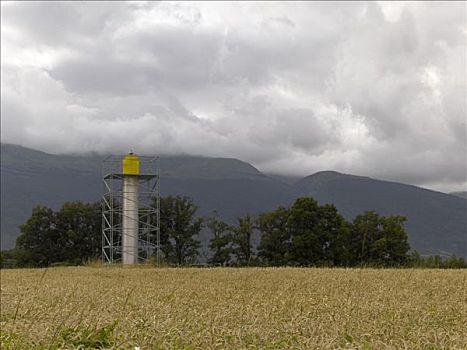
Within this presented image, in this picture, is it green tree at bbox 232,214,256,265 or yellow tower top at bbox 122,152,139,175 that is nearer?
yellow tower top at bbox 122,152,139,175

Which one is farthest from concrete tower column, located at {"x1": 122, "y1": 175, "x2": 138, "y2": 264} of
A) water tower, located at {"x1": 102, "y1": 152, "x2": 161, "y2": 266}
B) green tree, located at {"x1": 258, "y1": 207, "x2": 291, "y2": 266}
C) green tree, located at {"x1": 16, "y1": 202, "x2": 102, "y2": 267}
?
green tree, located at {"x1": 16, "y1": 202, "x2": 102, "y2": 267}

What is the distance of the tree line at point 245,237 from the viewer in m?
58.1

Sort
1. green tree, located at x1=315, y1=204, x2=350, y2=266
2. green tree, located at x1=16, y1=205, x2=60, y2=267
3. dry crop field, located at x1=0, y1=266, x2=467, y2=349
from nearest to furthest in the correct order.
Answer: dry crop field, located at x1=0, y1=266, x2=467, y2=349 → green tree, located at x1=315, y1=204, x2=350, y2=266 → green tree, located at x1=16, y1=205, x2=60, y2=267

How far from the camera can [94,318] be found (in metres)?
9.84

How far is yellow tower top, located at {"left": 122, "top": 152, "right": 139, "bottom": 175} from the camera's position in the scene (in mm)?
53312

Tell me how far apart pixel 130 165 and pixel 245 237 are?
17671 millimetres

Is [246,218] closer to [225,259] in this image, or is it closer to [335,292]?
[225,259]

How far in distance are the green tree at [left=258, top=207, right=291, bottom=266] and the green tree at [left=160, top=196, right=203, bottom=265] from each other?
948 centimetres

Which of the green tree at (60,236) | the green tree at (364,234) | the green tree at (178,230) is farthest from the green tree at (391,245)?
the green tree at (60,236)

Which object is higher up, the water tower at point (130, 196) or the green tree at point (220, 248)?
the water tower at point (130, 196)

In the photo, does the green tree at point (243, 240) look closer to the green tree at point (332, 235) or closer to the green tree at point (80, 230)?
the green tree at point (332, 235)

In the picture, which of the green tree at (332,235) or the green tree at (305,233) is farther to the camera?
the green tree at (305,233)

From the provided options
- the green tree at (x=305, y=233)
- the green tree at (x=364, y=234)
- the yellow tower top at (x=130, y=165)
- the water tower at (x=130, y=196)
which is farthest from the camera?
the green tree at (x=305, y=233)

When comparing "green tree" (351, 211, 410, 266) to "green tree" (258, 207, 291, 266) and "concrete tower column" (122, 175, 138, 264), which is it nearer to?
"green tree" (258, 207, 291, 266)
